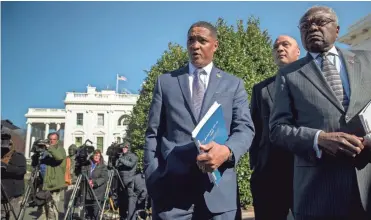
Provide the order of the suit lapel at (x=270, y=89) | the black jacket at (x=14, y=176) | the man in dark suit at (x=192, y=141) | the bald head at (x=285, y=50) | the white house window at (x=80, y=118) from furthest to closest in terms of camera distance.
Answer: the white house window at (x=80, y=118), the black jacket at (x=14, y=176), the bald head at (x=285, y=50), the suit lapel at (x=270, y=89), the man in dark suit at (x=192, y=141)

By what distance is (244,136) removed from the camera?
214cm

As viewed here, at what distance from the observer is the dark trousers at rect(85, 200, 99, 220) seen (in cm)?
826

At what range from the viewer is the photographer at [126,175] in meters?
9.02

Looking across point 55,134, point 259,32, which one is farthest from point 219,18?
point 55,134

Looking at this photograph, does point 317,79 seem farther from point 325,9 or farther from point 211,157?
point 211,157

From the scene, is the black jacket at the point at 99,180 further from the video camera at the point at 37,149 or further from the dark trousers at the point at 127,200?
the video camera at the point at 37,149

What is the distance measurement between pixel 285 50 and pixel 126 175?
6941 mm

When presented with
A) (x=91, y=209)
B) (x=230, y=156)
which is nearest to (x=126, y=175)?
(x=91, y=209)

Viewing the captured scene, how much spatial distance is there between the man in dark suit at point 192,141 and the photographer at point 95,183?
6.45 m

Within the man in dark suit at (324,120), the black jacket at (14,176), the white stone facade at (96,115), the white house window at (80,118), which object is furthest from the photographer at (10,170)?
the white house window at (80,118)

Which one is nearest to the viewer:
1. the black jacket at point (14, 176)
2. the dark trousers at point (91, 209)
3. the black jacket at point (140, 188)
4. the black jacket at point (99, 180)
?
the black jacket at point (14, 176)

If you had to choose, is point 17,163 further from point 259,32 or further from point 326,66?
point 259,32

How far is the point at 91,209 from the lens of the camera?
8.66 m

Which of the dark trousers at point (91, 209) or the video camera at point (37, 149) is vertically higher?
the video camera at point (37, 149)
